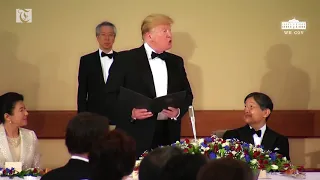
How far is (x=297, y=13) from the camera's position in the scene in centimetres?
619

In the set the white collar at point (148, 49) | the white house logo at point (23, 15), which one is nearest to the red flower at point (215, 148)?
the white collar at point (148, 49)

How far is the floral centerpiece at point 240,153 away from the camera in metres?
3.50

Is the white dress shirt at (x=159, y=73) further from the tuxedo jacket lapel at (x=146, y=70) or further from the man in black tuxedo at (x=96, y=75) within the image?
the man in black tuxedo at (x=96, y=75)

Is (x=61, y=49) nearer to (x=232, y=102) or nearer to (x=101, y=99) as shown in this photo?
(x=101, y=99)

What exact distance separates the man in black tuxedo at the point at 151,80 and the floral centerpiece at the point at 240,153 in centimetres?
89

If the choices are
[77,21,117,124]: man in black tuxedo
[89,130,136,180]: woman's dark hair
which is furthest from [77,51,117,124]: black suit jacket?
[89,130,136,180]: woman's dark hair

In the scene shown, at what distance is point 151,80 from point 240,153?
127 centimetres

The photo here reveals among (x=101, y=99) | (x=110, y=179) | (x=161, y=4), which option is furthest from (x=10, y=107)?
(x=110, y=179)

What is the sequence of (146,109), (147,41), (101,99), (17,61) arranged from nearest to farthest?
1. (146,109)
2. (147,41)
3. (101,99)
4. (17,61)

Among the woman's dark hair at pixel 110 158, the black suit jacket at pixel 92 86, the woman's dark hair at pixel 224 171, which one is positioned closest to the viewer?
the woman's dark hair at pixel 224 171

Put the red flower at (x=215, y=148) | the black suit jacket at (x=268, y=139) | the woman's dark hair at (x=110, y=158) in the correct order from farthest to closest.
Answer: the black suit jacket at (x=268, y=139), the red flower at (x=215, y=148), the woman's dark hair at (x=110, y=158)

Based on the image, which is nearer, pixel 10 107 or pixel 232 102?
pixel 10 107

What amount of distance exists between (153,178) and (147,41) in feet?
8.20

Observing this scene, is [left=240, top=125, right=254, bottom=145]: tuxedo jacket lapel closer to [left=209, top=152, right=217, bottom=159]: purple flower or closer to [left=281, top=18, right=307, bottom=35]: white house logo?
[left=209, top=152, right=217, bottom=159]: purple flower
